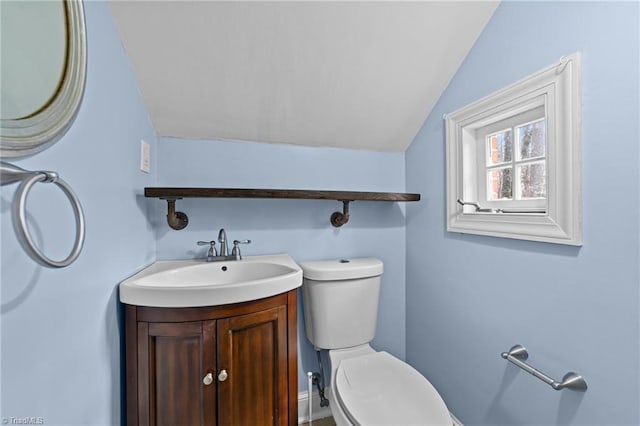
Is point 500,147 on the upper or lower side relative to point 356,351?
upper

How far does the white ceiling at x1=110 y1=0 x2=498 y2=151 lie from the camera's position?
3.42 feet

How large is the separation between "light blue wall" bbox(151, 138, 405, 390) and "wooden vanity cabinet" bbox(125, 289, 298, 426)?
51cm

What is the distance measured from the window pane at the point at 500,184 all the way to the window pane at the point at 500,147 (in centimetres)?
5

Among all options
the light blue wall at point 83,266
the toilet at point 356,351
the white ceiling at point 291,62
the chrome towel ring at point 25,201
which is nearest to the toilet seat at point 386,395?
the toilet at point 356,351

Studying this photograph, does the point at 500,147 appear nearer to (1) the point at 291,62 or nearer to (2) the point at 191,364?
(1) the point at 291,62

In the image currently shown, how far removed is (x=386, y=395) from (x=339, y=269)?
54cm

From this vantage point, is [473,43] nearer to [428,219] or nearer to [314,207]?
[428,219]

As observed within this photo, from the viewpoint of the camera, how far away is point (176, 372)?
934 millimetres

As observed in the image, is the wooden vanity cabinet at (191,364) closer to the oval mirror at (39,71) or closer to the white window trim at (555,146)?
the oval mirror at (39,71)

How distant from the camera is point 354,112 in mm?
1444

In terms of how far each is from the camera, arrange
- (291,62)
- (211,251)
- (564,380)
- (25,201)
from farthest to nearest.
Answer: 1. (211,251)
2. (291,62)
3. (564,380)
4. (25,201)

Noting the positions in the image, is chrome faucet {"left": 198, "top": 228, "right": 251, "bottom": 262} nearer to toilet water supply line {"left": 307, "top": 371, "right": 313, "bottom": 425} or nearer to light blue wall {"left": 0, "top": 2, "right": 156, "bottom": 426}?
light blue wall {"left": 0, "top": 2, "right": 156, "bottom": 426}

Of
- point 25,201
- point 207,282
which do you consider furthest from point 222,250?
point 25,201

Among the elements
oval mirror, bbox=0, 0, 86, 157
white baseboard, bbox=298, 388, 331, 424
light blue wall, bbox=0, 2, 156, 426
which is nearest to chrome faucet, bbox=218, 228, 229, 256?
light blue wall, bbox=0, 2, 156, 426
